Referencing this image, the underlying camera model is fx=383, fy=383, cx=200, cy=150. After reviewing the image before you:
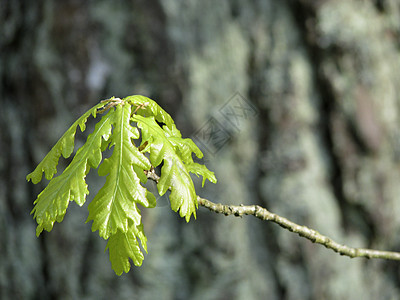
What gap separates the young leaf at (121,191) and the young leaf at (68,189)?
2 cm

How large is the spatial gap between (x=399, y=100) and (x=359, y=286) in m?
0.87

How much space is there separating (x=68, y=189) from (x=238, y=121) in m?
1.33

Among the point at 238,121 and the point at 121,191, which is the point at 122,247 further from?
the point at 238,121

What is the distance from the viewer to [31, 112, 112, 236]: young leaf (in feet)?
1.60

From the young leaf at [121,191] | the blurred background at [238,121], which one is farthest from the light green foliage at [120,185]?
the blurred background at [238,121]

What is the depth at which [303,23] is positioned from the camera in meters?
1.72

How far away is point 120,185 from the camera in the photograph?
1.62 ft

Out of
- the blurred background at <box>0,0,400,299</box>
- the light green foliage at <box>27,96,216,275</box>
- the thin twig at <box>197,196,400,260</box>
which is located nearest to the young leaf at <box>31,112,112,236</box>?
the light green foliage at <box>27,96,216,275</box>

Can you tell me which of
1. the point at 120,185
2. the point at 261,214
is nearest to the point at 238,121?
the point at 261,214

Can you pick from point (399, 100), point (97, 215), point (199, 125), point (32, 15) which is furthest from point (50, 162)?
point (399, 100)

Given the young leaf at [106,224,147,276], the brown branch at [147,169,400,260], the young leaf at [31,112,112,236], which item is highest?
the brown branch at [147,169,400,260]

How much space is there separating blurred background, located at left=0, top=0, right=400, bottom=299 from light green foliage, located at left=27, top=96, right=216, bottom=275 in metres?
1.13

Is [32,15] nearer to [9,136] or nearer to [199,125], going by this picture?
[9,136]

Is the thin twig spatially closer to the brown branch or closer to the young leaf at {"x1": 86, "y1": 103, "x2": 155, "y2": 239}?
the brown branch
